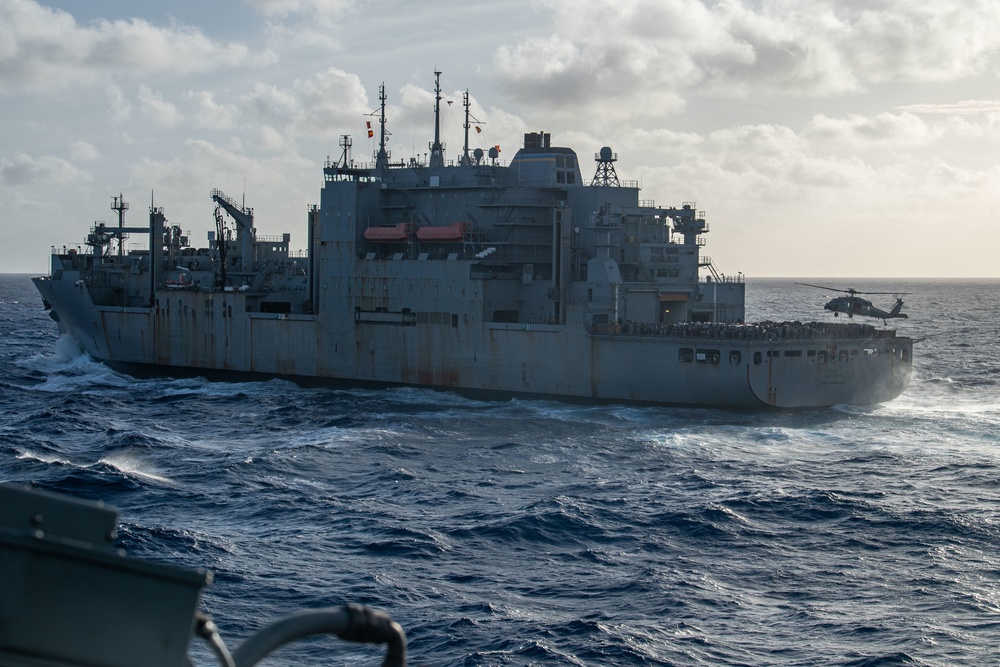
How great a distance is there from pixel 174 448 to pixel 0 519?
33.3 metres

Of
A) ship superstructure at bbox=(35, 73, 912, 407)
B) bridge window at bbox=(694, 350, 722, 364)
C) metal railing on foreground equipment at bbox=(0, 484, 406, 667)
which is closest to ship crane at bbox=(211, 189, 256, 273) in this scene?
ship superstructure at bbox=(35, 73, 912, 407)

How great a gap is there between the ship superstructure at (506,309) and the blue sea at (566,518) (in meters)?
1.58

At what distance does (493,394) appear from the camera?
47.7m

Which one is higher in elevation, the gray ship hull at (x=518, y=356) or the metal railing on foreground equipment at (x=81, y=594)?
the metal railing on foreground equipment at (x=81, y=594)

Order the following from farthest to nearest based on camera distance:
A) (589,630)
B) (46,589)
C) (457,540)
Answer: (457,540)
(589,630)
(46,589)

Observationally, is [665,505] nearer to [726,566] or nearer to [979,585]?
[726,566]

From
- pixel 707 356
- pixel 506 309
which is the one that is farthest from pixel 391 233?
pixel 707 356

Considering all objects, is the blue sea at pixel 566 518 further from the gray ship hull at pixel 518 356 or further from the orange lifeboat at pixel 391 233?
the orange lifeboat at pixel 391 233

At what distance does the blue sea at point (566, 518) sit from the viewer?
59.9 feet

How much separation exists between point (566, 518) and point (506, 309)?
24.8m

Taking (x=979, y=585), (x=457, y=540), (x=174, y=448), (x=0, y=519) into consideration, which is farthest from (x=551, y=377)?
(x=0, y=519)

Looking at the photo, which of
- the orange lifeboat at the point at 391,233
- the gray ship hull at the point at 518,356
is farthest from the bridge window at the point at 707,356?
the orange lifeboat at the point at 391,233

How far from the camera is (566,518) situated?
2583 centimetres

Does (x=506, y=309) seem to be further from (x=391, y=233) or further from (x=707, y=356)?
(x=707, y=356)
